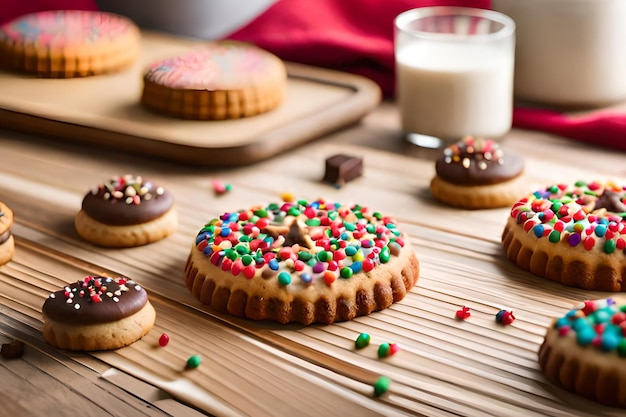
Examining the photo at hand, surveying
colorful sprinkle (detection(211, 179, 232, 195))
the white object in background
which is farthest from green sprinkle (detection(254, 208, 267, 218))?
the white object in background

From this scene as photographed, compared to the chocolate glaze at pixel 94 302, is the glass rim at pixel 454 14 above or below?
above

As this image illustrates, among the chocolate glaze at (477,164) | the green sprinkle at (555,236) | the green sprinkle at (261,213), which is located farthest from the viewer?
the chocolate glaze at (477,164)

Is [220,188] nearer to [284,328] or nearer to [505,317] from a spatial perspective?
[284,328]

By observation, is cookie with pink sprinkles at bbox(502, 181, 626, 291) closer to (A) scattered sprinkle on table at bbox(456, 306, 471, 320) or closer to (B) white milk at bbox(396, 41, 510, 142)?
(A) scattered sprinkle on table at bbox(456, 306, 471, 320)

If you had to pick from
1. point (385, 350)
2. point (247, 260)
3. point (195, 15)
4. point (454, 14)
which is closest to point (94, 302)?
point (247, 260)

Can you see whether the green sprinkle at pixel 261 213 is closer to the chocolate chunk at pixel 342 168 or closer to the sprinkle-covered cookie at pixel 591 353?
the chocolate chunk at pixel 342 168

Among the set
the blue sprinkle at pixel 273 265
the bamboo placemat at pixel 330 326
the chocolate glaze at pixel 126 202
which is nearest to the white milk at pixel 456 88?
the bamboo placemat at pixel 330 326
